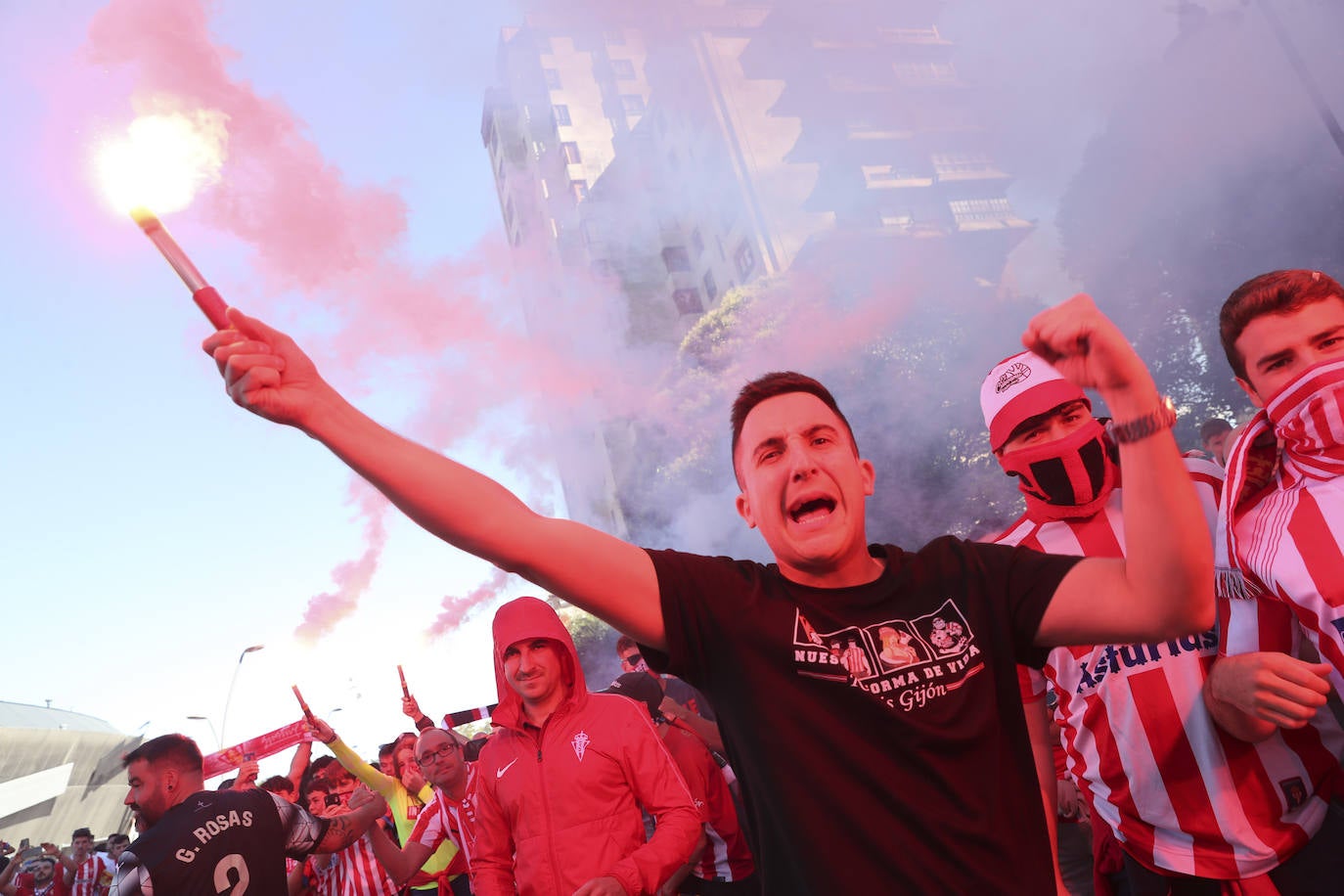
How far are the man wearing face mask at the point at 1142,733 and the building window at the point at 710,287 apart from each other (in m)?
35.1

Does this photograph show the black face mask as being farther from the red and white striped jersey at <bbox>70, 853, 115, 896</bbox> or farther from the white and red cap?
the red and white striped jersey at <bbox>70, 853, 115, 896</bbox>

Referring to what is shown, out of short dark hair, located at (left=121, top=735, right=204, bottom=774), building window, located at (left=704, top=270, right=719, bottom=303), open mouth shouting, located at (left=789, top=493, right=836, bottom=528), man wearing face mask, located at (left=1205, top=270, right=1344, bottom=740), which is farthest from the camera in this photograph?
building window, located at (left=704, top=270, right=719, bottom=303)

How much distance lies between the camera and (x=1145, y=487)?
1.43 m

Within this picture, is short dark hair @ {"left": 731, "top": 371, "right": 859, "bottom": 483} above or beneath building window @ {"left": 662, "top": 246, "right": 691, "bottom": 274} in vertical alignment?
beneath

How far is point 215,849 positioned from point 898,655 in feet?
11.8

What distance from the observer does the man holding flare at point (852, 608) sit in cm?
142

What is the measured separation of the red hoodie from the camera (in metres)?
3.06

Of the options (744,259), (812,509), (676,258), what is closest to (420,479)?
(812,509)

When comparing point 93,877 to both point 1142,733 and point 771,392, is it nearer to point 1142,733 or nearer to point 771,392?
point 771,392

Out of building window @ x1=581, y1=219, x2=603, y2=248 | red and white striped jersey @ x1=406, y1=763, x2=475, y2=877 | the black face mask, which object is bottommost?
red and white striped jersey @ x1=406, y1=763, x2=475, y2=877

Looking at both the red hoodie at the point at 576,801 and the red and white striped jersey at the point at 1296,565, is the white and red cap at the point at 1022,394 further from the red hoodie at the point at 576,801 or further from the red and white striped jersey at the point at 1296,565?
the red hoodie at the point at 576,801

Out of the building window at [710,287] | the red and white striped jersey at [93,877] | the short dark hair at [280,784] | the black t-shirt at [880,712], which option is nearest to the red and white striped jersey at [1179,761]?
the black t-shirt at [880,712]

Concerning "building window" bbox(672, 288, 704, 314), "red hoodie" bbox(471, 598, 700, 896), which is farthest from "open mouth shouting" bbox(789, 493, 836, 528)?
"building window" bbox(672, 288, 704, 314)

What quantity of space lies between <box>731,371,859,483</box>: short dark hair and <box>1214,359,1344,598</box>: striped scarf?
1094mm
